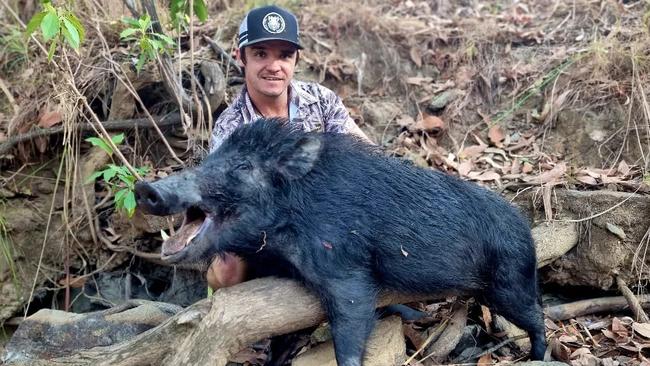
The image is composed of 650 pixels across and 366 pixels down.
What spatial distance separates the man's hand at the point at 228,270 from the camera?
3.21 meters

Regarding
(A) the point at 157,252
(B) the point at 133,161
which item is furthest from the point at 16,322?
(B) the point at 133,161

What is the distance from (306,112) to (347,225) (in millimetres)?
1261

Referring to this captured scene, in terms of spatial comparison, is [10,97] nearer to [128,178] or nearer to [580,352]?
[128,178]

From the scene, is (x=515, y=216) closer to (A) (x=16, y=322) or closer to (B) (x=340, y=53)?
(B) (x=340, y=53)

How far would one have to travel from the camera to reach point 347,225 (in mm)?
2904

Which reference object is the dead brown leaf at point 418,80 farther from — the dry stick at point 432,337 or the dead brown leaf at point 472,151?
the dry stick at point 432,337

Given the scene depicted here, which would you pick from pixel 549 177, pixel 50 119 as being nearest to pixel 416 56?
pixel 549 177

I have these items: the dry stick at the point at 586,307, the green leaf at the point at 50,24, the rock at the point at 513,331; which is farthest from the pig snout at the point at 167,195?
the dry stick at the point at 586,307

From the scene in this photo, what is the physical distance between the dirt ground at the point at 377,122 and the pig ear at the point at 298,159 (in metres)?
1.42

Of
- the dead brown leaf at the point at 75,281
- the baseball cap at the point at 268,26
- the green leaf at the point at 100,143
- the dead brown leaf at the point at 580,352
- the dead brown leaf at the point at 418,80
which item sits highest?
the baseball cap at the point at 268,26

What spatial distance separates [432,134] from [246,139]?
7.57 feet

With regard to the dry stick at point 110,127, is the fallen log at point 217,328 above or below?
below

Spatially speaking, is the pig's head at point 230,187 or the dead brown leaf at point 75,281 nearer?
the pig's head at point 230,187

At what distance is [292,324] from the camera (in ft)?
9.37
